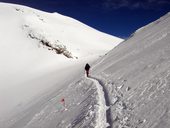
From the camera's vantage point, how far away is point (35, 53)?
2675 inches

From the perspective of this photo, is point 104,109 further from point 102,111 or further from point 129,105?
point 129,105

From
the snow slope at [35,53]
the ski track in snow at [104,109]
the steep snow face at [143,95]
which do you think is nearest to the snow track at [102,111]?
the ski track in snow at [104,109]

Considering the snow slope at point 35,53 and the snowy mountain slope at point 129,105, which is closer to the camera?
the snowy mountain slope at point 129,105

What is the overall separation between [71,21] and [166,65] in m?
85.8

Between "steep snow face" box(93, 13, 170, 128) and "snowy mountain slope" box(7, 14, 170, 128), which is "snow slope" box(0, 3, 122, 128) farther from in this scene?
"steep snow face" box(93, 13, 170, 128)

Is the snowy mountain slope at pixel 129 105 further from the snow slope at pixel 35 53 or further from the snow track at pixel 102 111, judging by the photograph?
the snow slope at pixel 35 53

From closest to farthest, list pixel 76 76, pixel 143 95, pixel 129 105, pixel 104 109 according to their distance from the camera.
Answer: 1. pixel 129 105
2. pixel 143 95
3. pixel 104 109
4. pixel 76 76

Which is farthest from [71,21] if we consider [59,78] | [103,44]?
[59,78]

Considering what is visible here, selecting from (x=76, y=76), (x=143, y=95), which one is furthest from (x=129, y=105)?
(x=76, y=76)

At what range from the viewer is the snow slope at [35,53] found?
4859 cm

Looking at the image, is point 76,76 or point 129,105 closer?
point 129,105

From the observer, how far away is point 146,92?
55.5 feet

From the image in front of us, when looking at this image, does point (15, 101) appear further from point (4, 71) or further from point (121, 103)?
point (121, 103)

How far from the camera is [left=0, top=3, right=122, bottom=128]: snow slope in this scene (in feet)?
159
